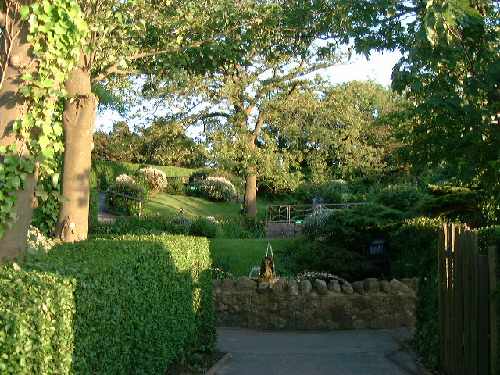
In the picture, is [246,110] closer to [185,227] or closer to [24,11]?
[185,227]

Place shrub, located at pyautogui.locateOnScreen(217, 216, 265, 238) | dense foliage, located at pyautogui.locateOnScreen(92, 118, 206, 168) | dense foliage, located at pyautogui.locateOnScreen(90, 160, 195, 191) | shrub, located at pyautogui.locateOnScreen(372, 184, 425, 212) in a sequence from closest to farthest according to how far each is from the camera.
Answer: shrub, located at pyautogui.locateOnScreen(372, 184, 425, 212)
shrub, located at pyautogui.locateOnScreen(217, 216, 265, 238)
dense foliage, located at pyautogui.locateOnScreen(92, 118, 206, 168)
dense foliage, located at pyautogui.locateOnScreen(90, 160, 195, 191)

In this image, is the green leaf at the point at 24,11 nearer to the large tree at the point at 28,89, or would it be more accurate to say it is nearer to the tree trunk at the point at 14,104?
the large tree at the point at 28,89

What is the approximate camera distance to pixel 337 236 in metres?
19.2

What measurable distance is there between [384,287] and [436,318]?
581cm

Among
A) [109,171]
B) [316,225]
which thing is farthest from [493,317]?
[109,171]

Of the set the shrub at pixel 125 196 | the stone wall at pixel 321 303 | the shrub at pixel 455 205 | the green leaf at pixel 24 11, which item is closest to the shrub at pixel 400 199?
the shrub at pixel 455 205

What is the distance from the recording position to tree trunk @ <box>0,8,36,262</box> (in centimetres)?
594

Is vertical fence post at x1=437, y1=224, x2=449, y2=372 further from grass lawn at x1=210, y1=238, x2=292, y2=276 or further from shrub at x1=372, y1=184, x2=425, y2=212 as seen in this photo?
shrub at x1=372, y1=184, x2=425, y2=212

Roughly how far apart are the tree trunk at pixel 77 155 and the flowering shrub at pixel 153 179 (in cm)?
2706

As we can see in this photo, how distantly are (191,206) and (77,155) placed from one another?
26.5m

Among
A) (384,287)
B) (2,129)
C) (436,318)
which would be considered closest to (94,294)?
(2,129)

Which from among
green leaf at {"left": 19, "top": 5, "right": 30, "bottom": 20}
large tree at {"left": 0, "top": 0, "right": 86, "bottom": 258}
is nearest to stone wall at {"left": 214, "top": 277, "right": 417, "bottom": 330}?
large tree at {"left": 0, "top": 0, "right": 86, "bottom": 258}

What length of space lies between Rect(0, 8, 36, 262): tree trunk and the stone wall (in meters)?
10.1

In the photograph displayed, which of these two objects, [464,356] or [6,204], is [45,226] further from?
[464,356]
